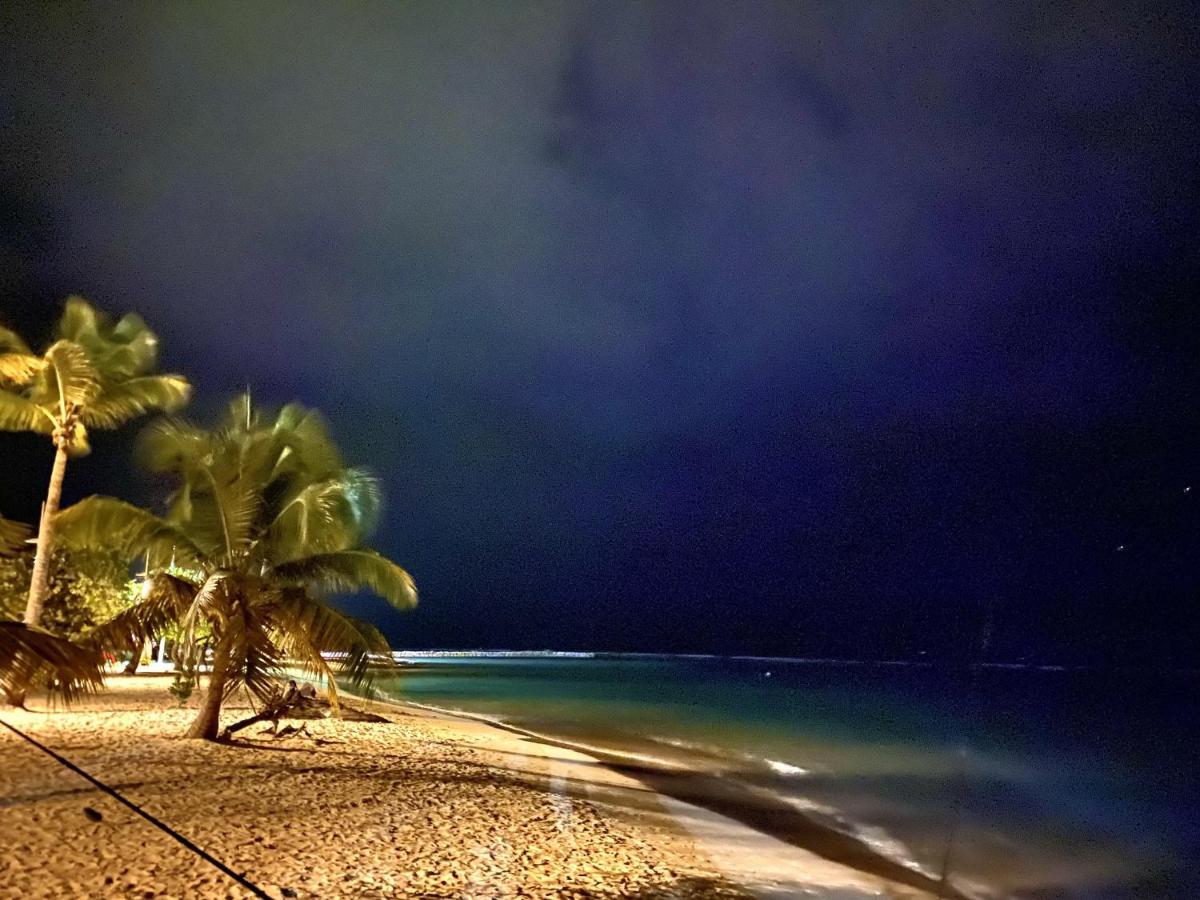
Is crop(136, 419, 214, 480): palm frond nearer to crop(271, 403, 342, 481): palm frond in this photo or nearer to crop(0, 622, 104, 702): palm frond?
crop(271, 403, 342, 481): palm frond

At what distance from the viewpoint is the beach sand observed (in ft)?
22.3

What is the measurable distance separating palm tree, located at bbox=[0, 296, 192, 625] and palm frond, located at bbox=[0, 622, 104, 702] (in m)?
9.32

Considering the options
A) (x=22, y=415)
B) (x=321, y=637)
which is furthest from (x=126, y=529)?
(x=22, y=415)

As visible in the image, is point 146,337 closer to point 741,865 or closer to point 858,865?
point 741,865

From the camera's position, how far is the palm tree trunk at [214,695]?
11.7 m

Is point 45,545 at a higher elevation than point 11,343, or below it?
below

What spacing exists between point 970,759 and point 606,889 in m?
26.2

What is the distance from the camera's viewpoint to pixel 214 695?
1209 cm

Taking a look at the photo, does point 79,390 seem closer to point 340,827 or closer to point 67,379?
point 67,379

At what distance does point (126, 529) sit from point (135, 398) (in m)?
4.73

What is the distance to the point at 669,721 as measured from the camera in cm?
3453

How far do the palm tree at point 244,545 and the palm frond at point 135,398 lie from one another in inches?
145

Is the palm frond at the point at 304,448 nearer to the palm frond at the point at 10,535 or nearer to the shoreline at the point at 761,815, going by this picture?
the palm frond at the point at 10,535

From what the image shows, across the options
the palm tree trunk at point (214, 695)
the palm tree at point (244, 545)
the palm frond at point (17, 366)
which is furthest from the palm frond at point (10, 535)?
the palm frond at point (17, 366)
